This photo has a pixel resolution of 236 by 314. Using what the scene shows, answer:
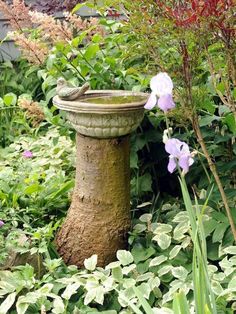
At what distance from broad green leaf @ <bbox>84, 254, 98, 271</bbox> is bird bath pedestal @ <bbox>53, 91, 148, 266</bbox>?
149 millimetres

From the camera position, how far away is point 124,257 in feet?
8.39

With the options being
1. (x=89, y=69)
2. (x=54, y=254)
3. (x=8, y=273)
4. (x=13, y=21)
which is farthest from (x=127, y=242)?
(x=13, y=21)

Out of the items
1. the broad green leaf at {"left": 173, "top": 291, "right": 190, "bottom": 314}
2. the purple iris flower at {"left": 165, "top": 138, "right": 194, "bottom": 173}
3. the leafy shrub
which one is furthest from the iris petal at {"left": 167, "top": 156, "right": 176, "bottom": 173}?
the leafy shrub

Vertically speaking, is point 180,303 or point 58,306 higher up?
point 180,303

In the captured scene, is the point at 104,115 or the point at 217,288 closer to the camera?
the point at 217,288

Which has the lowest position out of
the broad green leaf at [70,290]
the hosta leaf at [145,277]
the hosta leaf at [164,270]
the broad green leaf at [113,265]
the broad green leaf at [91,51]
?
the broad green leaf at [70,290]

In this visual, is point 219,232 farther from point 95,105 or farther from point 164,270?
point 95,105

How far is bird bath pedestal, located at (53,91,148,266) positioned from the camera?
259cm

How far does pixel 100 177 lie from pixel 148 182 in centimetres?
44

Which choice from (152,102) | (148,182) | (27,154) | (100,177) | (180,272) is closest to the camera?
(152,102)

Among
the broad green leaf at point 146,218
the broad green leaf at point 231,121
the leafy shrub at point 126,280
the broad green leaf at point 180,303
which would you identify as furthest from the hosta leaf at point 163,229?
the broad green leaf at point 180,303

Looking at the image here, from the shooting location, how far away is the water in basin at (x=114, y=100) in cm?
267

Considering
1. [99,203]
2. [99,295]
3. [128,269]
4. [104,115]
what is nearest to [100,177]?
[99,203]

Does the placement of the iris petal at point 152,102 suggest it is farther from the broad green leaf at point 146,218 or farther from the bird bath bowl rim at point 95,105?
the broad green leaf at point 146,218
